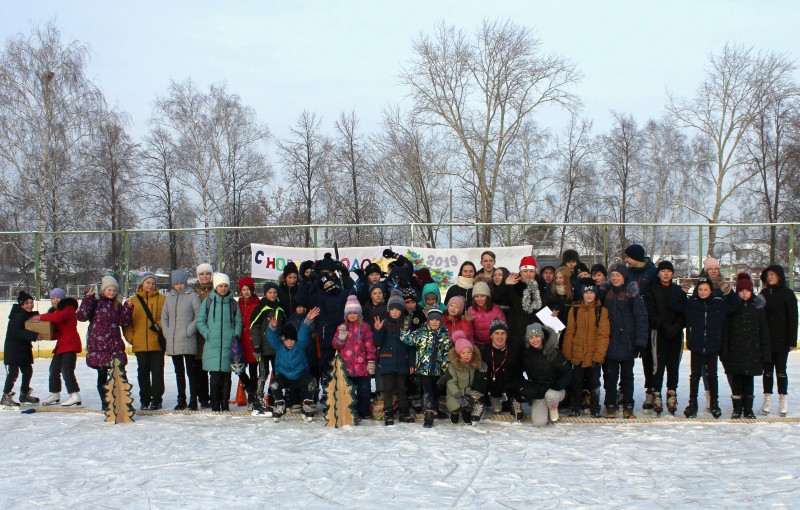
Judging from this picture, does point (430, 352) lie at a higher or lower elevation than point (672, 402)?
higher

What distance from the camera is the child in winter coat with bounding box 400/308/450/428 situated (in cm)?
639

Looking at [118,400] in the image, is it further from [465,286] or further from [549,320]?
[549,320]

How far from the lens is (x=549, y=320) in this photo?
6.39 m

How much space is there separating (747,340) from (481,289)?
8.52 feet

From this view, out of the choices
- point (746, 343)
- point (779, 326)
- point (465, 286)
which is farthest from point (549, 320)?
point (779, 326)

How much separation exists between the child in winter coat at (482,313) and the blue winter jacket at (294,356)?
68.0 inches

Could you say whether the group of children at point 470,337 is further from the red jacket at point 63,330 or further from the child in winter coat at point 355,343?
the red jacket at point 63,330

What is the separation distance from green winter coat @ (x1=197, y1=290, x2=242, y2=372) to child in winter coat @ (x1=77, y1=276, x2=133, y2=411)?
89cm

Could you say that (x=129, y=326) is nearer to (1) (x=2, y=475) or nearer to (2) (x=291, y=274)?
(2) (x=291, y=274)

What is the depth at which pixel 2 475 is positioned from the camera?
16.3 feet

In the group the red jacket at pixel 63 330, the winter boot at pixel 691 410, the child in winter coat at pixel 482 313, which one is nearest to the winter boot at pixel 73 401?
the red jacket at pixel 63 330

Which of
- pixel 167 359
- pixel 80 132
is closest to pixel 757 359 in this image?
pixel 167 359

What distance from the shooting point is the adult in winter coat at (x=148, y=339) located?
727cm

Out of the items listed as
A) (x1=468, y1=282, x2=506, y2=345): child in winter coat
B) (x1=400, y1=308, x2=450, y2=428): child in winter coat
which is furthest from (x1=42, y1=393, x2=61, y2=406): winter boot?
(x1=468, y1=282, x2=506, y2=345): child in winter coat
